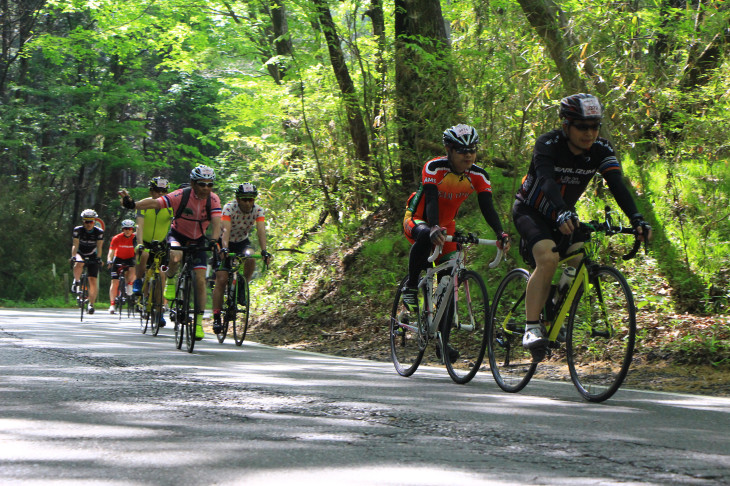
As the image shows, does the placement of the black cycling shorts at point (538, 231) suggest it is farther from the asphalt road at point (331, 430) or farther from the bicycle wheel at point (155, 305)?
the bicycle wheel at point (155, 305)

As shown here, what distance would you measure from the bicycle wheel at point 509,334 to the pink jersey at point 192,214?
5600 mm

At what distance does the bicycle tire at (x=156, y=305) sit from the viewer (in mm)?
14117

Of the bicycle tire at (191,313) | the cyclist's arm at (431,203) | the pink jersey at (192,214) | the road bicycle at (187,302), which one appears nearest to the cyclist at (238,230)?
the pink jersey at (192,214)

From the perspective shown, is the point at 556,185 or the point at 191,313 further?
the point at 191,313

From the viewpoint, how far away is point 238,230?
505 inches

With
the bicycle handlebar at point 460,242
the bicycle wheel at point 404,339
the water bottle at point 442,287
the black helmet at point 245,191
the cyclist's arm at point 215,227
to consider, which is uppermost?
the black helmet at point 245,191

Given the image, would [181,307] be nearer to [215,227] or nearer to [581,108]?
[215,227]

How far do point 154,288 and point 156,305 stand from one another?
276 millimetres

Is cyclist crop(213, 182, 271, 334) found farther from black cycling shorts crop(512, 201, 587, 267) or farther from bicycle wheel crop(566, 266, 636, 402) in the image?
bicycle wheel crop(566, 266, 636, 402)

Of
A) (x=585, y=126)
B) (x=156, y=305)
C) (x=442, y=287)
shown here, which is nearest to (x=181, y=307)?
(x=156, y=305)

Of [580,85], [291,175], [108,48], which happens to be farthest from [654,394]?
[108,48]

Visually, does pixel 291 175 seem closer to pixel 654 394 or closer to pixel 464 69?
pixel 464 69

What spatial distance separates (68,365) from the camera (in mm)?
8719

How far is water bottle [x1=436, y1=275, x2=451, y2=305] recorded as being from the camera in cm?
805
